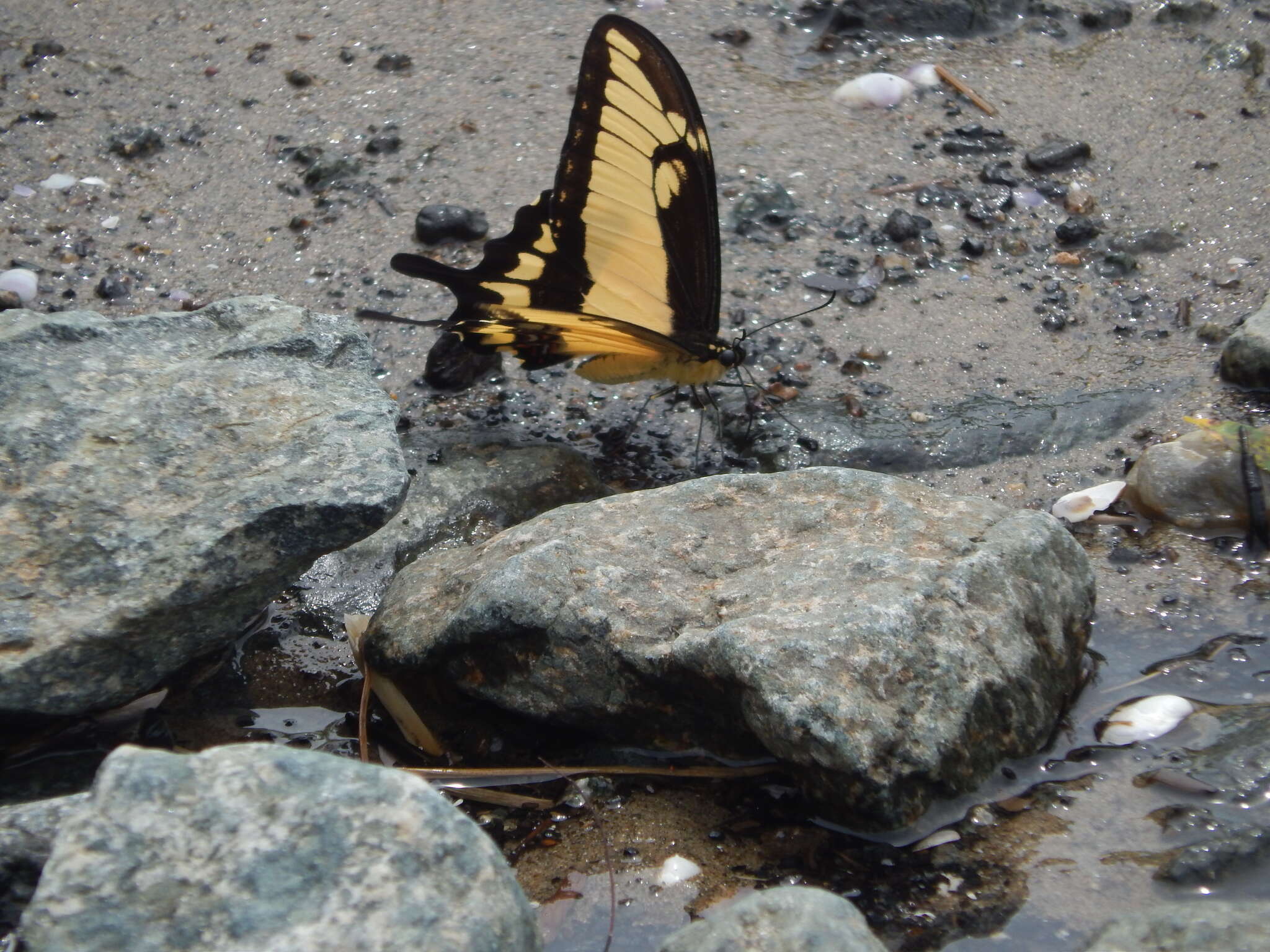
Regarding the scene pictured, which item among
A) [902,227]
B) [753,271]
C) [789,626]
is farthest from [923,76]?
[789,626]

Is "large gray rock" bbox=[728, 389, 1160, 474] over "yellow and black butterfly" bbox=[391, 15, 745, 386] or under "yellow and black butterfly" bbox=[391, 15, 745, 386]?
under

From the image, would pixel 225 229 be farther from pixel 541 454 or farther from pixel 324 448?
pixel 324 448

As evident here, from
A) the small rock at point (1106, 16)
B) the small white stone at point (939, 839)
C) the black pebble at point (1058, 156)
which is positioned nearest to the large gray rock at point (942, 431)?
the black pebble at point (1058, 156)

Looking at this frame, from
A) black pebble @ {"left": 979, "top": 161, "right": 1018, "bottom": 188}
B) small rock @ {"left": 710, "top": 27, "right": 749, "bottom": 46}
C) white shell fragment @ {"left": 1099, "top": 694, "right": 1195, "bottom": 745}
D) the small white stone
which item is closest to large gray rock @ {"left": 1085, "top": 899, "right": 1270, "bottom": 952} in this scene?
the small white stone

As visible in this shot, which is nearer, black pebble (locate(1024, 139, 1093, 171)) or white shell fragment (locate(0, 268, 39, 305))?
white shell fragment (locate(0, 268, 39, 305))

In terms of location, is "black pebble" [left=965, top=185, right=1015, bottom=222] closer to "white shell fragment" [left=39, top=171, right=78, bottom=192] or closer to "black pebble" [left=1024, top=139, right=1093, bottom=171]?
"black pebble" [left=1024, top=139, right=1093, bottom=171]

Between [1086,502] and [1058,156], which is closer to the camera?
[1086,502]

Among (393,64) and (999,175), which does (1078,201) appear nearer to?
(999,175)
